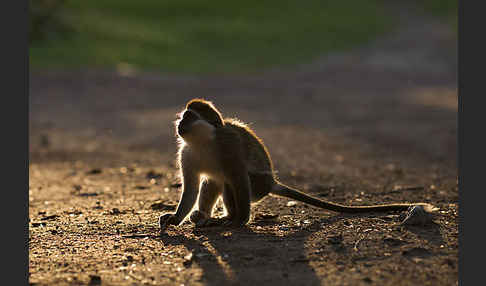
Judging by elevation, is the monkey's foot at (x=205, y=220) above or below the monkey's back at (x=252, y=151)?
below

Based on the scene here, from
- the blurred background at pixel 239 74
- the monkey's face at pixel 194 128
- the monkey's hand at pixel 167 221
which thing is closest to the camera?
the monkey's face at pixel 194 128

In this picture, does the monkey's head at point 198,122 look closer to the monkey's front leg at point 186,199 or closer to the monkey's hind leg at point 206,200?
the monkey's front leg at point 186,199

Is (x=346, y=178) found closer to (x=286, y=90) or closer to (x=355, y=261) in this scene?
(x=355, y=261)

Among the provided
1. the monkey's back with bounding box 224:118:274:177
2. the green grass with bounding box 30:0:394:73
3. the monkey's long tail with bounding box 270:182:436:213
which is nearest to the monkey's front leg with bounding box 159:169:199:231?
the monkey's back with bounding box 224:118:274:177

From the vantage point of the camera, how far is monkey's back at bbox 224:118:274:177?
6.39 m

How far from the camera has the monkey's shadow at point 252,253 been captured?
467cm

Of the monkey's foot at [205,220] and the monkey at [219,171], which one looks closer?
the monkey at [219,171]

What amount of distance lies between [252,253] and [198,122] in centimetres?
141

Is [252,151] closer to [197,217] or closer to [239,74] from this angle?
[197,217]

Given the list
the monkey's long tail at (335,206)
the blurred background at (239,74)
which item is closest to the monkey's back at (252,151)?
the monkey's long tail at (335,206)

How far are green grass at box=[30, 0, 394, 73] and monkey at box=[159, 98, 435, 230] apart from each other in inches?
758

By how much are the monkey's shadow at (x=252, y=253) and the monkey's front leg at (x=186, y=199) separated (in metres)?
0.21

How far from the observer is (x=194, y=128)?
Result: 19.0ft

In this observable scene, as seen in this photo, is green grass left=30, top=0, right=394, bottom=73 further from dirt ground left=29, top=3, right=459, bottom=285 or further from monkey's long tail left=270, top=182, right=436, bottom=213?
monkey's long tail left=270, top=182, right=436, bottom=213
